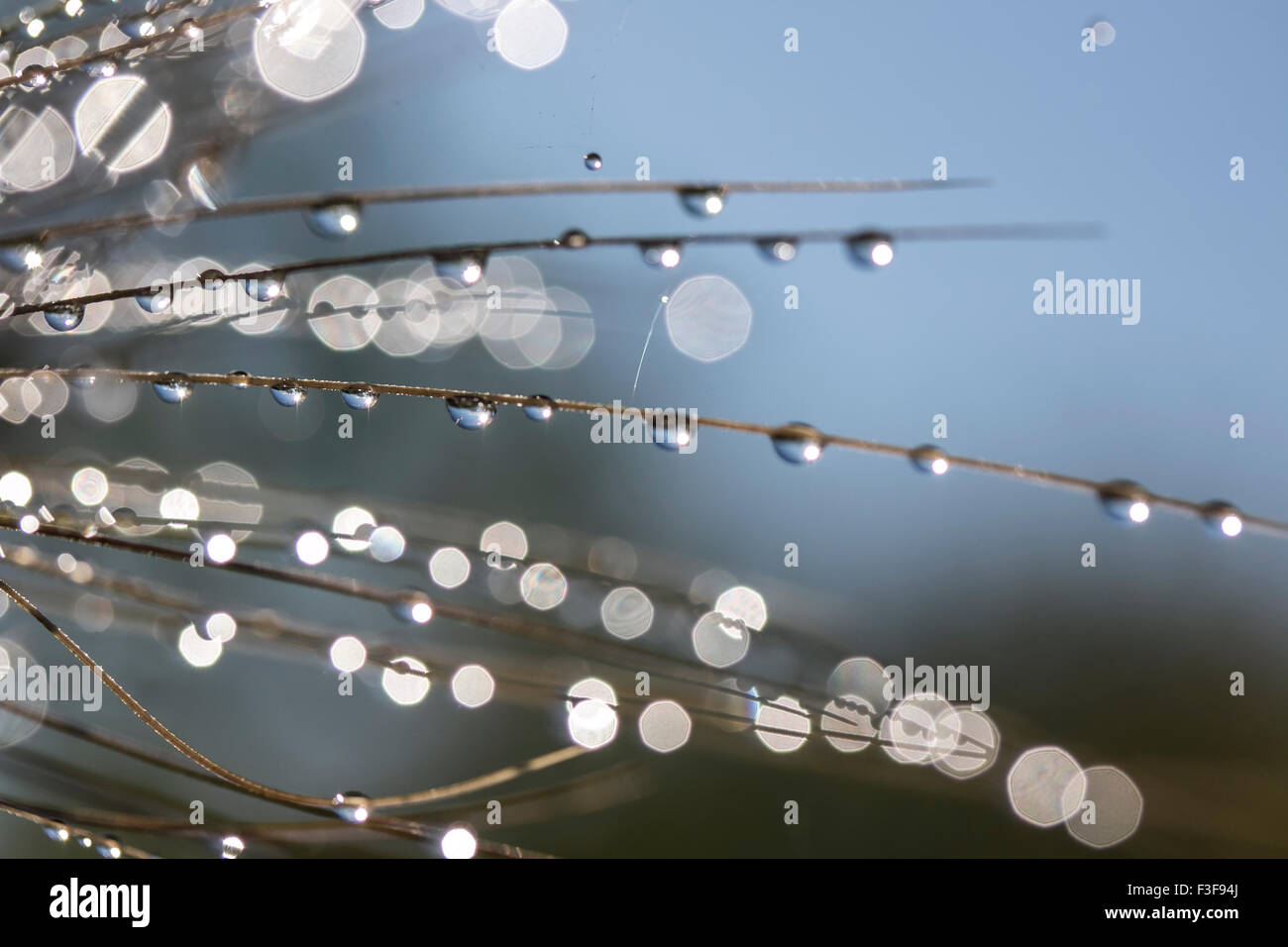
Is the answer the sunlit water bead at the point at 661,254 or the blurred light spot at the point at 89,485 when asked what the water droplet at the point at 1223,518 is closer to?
the sunlit water bead at the point at 661,254

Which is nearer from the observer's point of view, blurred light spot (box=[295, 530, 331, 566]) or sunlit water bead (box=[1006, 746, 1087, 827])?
blurred light spot (box=[295, 530, 331, 566])

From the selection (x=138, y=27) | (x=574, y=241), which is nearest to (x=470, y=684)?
(x=574, y=241)

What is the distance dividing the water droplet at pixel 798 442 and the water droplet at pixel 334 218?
287 millimetres

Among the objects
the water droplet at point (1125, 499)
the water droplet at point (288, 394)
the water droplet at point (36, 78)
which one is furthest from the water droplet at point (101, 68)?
the water droplet at point (1125, 499)

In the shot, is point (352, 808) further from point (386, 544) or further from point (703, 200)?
point (703, 200)

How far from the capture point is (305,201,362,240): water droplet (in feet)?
1.73

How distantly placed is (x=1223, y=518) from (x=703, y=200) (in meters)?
0.33

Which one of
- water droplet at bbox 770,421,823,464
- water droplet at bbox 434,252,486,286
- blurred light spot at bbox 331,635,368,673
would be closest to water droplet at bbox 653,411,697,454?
water droplet at bbox 770,421,823,464

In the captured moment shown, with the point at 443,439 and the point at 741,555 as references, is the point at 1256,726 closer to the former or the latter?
the point at 741,555

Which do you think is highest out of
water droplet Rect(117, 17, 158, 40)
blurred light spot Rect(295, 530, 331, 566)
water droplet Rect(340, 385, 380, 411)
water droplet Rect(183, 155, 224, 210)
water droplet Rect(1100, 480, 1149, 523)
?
water droplet Rect(117, 17, 158, 40)

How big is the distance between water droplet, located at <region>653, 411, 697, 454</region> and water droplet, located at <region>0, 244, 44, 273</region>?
412 mm

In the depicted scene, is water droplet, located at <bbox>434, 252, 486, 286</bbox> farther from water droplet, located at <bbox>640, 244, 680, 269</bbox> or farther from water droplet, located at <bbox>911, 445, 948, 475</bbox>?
water droplet, located at <bbox>911, 445, 948, 475</bbox>

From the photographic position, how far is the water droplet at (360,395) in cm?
48

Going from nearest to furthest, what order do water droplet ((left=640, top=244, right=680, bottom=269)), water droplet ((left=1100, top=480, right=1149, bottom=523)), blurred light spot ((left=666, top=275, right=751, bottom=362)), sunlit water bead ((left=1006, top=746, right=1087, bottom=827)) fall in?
1. water droplet ((left=1100, top=480, right=1149, bottom=523))
2. water droplet ((left=640, top=244, right=680, bottom=269))
3. sunlit water bead ((left=1006, top=746, right=1087, bottom=827))
4. blurred light spot ((left=666, top=275, right=751, bottom=362))
